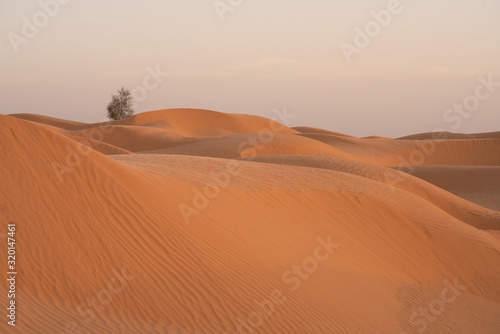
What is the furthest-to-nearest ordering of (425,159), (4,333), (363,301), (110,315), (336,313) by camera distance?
1. (425,159)
2. (363,301)
3. (336,313)
4. (110,315)
5. (4,333)

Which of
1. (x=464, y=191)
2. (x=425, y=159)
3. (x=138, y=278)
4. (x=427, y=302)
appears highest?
(x=425, y=159)

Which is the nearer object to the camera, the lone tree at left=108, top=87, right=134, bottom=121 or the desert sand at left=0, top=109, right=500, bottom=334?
the desert sand at left=0, top=109, right=500, bottom=334

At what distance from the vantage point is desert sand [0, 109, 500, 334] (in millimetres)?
6832

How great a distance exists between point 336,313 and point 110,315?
3713mm

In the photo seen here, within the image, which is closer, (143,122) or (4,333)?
(4,333)

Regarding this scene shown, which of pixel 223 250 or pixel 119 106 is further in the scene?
pixel 119 106

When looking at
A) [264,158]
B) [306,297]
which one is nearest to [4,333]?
[306,297]

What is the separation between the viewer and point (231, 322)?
7043 mm

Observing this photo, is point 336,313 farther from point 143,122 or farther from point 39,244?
point 143,122

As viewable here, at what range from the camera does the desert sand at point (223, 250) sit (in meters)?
6.83

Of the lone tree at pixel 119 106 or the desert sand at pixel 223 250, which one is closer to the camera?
the desert sand at pixel 223 250

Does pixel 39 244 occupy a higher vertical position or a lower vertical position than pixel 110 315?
higher

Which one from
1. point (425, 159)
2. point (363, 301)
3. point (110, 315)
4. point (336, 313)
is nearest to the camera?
point (110, 315)

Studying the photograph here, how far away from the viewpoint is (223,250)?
891 centimetres
